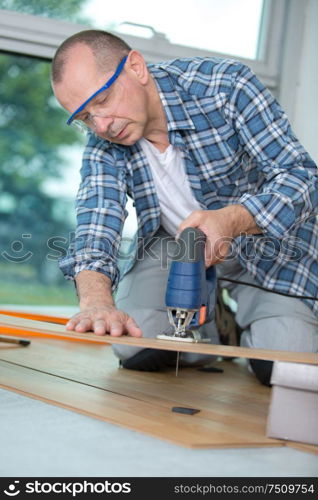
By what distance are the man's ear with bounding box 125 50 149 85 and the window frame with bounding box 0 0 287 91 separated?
1503 millimetres

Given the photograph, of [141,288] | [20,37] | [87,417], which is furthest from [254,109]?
[20,37]

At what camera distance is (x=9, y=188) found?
3.89m

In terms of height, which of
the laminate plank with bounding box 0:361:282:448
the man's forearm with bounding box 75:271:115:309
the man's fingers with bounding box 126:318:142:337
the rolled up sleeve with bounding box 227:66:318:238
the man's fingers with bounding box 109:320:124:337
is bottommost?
the laminate plank with bounding box 0:361:282:448

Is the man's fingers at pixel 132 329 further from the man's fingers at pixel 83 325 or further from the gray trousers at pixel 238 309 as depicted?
the gray trousers at pixel 238 309

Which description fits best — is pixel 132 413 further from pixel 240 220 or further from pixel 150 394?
pixel 240 220

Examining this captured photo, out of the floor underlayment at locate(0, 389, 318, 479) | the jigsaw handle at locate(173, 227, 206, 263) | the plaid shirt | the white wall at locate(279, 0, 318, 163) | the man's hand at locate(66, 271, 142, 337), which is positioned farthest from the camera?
the white wall at locate(279, 0, 318, 163)

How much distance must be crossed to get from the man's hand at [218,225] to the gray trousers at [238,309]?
0.56 m

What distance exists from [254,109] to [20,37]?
1.75 m

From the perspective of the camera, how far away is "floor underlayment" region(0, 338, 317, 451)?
61.0 inches

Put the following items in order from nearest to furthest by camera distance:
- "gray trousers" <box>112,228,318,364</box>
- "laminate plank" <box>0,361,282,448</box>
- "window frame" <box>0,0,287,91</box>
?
"laminate plank" <box>0,361,282,448</box>
"gray trousers" <box>112,228,318,364</box>
"window frame" <box>0,0,287,91</box>

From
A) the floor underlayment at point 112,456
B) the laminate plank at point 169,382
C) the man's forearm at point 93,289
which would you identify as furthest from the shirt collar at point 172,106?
the floor underlayment at point 112,456

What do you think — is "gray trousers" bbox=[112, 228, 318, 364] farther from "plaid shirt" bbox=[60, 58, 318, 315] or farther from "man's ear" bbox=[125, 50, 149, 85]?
"man's ear" bbox=[125, 50, 149, 85]

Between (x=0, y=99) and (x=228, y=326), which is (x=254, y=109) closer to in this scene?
(x=228, y=326)

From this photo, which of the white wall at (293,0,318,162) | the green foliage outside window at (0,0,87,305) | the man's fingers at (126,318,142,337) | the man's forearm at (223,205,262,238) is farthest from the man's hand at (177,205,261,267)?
the green foliage outside window at (0,0,87,305)
